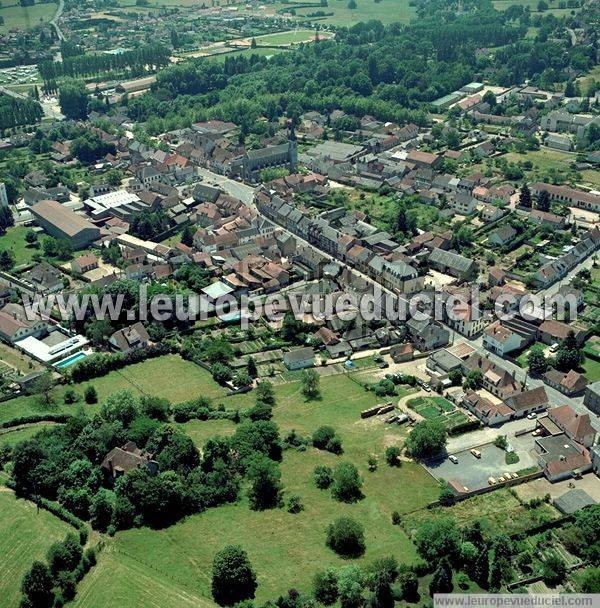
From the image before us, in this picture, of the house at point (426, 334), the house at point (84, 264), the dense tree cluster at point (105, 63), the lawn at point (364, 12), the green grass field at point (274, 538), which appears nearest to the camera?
the green grass field at point (274, 538)

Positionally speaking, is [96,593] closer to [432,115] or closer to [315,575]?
[315,575]

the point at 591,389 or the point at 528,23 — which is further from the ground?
the point at 528,23

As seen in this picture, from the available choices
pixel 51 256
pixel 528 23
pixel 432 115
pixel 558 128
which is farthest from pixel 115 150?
pixel 528 23

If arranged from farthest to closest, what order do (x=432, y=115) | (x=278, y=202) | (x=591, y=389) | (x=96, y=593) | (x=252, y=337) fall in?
(x=432, y=115), (x=278, y=202), (x=252, y=337), (x=591, y=389), (x=96, y=593)

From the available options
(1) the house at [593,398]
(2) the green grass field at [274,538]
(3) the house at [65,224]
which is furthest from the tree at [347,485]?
(3) the house at [65,224]

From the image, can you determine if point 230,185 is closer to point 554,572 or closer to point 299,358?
point 299,358

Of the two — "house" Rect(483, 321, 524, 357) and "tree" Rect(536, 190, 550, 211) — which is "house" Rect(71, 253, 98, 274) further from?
"tree" Rect(536, 190, 550, 211)

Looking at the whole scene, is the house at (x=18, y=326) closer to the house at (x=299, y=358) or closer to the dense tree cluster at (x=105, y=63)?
the house at (x=299, y=358)
